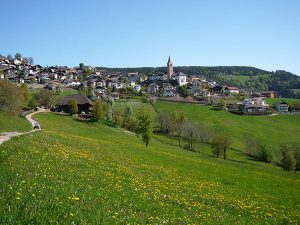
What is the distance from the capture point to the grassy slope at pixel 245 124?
413 ft

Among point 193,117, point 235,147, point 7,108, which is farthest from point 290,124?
point 7,108

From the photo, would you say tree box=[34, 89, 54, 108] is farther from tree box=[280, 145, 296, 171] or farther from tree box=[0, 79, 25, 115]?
tree box=[280, 145, 296, 171]

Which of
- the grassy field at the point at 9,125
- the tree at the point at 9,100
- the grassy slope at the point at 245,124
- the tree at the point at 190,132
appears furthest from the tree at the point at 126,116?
the grassy field at the point at 9,125

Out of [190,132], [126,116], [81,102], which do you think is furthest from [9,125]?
[126,116]

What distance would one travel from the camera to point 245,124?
146 m

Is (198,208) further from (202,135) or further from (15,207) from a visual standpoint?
(202,135)

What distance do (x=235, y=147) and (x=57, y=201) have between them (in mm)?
105654

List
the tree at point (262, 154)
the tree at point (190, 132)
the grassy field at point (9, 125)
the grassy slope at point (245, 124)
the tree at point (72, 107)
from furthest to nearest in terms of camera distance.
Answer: the grassy slope at point (245, 124)
the tree at point (72, 107)
the tree at point (190, 132)
the tree at point (262, 154)
the grassy field at point (9, 125)

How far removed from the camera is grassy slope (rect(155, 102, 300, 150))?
126 meters

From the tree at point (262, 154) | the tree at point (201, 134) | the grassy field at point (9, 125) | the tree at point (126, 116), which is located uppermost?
the grassy field at point (9, 125)

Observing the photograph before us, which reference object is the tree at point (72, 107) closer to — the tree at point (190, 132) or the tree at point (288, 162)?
the tree at point (190, 132)

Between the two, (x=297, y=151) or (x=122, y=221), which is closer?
(x=122, y=221)

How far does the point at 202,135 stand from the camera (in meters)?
105

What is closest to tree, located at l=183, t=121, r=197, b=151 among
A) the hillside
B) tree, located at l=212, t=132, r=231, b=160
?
tree, located at l=212, t=132, r=231, b=160
